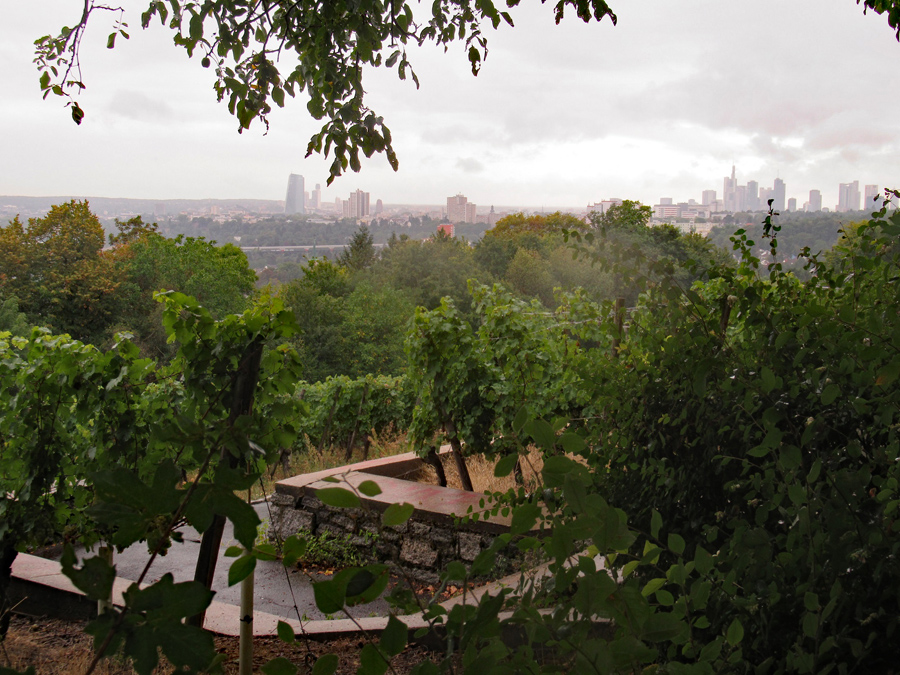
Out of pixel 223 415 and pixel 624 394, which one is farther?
pixel 223 415

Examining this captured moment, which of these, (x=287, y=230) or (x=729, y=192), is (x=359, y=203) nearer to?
(x=287, y=230)

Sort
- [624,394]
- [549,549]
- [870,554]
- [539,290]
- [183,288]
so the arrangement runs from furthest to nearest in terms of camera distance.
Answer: [539,290] < [183,288] < [624,394] < [870,554] < [549,549]

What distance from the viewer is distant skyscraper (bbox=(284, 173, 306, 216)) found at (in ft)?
275

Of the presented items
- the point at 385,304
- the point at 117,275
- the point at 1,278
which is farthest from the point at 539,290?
the point at 1,278

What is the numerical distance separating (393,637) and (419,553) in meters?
3.72

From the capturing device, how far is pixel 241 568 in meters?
0.65

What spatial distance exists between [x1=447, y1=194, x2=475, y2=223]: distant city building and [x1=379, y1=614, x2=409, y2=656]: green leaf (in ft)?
282

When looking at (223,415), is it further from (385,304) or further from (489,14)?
(385,304)

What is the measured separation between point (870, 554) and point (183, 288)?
37560mm

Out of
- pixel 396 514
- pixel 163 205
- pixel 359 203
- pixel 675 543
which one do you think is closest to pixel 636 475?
pixel 675 543

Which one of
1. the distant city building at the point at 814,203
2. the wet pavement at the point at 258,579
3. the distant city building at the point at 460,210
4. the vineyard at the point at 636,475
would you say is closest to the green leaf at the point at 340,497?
the vineyard at the point at 636,475

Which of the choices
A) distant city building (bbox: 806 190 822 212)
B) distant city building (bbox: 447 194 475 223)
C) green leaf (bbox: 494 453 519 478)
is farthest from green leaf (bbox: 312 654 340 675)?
distant city building (bbox: 447 194 475 223)

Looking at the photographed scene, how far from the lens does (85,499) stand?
123 inches

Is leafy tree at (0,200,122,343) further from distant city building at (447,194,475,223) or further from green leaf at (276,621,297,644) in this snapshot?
distant city building at (447,194,475,223)
